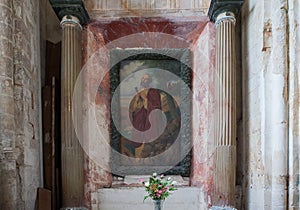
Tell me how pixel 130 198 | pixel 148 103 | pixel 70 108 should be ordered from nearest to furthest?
pixel 70 108 → pixel 130 198 → pixel 148 103

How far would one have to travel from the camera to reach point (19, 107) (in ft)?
12.6

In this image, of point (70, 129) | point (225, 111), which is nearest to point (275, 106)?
point (225, 111)

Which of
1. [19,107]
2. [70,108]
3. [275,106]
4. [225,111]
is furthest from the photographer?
[70,108]

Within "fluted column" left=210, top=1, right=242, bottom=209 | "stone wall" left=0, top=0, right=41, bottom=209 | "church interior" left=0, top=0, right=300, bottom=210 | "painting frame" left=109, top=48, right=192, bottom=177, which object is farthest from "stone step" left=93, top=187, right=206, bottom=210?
"stone wall" left=0, top=0, right=41, bottom=209

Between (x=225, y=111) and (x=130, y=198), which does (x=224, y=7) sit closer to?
(x=225, y=111)

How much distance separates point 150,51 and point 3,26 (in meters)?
1.86

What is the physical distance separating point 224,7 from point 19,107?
2501mm

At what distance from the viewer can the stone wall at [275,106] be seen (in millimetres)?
3482

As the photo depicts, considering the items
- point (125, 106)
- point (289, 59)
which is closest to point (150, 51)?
point (125, 106)

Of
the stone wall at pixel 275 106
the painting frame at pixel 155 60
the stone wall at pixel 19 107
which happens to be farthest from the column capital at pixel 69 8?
the stone wall at pixel 275 106

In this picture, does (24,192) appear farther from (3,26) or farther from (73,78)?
(3,26)

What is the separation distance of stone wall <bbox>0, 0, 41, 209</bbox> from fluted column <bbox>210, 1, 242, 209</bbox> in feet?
6.83

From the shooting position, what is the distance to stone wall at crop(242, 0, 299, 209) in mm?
3482

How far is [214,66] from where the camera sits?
14.1 ft
